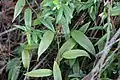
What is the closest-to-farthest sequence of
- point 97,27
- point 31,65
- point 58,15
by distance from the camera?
point 58,15
point 97,27
point 31,65

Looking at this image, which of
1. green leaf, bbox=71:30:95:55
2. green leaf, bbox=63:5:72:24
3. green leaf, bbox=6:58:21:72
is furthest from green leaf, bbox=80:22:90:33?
green leaf, bbox=6:58:21:72

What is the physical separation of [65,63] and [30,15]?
0.23m

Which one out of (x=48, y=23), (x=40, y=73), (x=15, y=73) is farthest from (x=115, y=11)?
(x=15, y=73)

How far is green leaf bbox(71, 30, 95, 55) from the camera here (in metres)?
1.04

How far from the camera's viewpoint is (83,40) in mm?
1053

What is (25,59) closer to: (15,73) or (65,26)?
(15,73)

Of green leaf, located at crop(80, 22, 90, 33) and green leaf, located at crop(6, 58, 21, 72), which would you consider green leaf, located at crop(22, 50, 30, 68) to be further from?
green leaf, located at crop(80, 22, 90, 33)

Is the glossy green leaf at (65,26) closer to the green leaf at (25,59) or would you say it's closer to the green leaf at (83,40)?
the green leaf at (83,40)

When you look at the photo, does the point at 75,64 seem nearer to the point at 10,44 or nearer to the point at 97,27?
the point at 97,27

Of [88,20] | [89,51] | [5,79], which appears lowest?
[5,79]

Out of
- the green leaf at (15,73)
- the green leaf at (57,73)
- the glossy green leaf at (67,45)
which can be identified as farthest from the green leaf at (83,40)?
the green leaf at (15,73)

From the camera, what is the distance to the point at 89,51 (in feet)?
3.39

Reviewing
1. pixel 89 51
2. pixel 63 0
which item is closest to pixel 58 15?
pixel 63 0

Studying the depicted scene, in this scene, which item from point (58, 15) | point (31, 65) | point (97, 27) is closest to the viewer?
point (58, 15)
